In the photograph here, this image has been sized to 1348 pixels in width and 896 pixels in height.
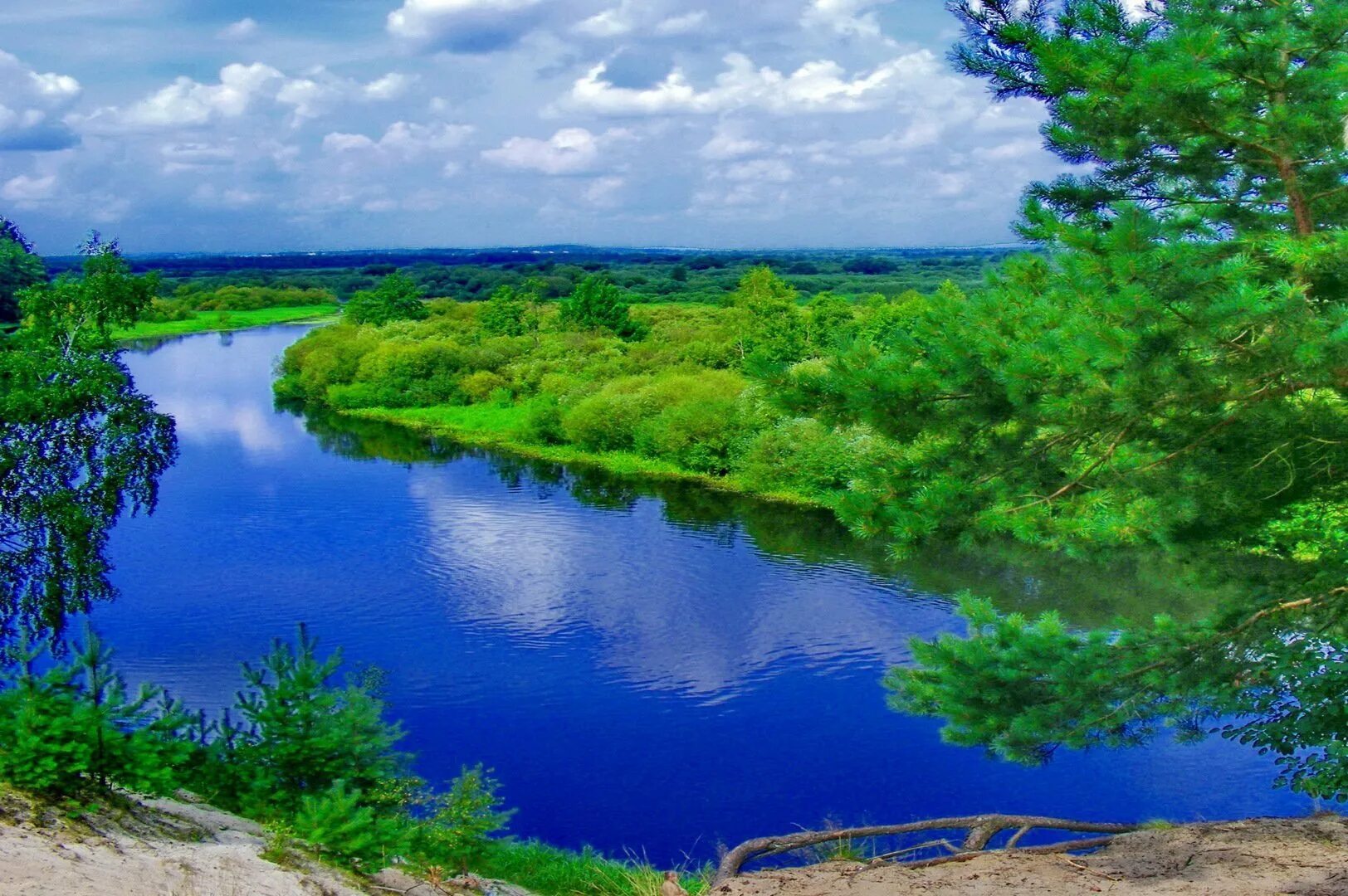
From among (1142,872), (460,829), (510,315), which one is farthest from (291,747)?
(510,315)

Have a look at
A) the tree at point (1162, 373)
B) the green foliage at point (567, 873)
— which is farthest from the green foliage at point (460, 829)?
the tree at point (1162, 373)

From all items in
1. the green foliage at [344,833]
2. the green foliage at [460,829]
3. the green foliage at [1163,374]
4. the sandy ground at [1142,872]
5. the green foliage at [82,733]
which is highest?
the green foliage at [1163,374]

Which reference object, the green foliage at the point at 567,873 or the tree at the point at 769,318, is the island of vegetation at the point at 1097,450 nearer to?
the green foliage at the point at 567,873

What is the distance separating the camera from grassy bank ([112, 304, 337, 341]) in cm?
7012

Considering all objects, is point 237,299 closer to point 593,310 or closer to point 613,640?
point 593,310

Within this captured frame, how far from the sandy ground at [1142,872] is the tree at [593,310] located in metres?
45.4

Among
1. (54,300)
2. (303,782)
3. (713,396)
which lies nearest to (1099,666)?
(303,782)

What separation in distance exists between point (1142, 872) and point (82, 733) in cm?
548

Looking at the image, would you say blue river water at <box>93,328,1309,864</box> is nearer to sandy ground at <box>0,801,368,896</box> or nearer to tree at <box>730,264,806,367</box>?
sandy ground at <box>0,801,368,896</box>

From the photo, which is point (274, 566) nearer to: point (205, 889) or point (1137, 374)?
point (205, 889)

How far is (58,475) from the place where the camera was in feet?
44.2

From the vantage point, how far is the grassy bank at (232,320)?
70.1 m

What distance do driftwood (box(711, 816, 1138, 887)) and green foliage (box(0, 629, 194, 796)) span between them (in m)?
3.11

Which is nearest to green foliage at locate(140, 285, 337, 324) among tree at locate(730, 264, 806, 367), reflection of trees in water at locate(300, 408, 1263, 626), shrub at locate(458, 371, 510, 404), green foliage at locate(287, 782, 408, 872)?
shrub at locate(458, 371, 510, 404)
